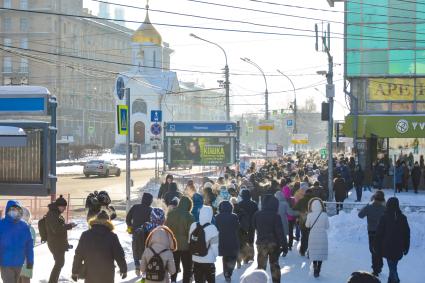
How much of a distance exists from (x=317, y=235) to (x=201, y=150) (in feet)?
70.1

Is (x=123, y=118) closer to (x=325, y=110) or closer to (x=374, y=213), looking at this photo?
(x=325, y=110)

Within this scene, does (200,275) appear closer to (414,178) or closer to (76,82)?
(414,178)

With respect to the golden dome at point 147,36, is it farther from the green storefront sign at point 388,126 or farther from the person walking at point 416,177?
the person walking at point 416,177

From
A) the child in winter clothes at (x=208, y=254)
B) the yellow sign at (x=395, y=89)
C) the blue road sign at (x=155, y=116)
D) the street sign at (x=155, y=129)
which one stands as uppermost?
the yellow sign at (x=395, y=89)

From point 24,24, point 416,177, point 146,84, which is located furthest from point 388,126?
point 24,24

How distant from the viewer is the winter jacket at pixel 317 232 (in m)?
13.3

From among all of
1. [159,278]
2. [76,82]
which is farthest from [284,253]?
[76,82]

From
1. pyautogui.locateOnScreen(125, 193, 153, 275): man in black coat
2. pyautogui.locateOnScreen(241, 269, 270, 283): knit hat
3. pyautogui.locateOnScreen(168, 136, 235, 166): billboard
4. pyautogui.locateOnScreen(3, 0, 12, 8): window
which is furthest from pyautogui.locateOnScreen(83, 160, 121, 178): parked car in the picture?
pyautogui.locateOnScreen(3, 0, 12, 8): window

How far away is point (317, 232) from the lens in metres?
13.4

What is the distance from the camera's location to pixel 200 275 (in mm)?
11422

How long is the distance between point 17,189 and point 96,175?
3695 cm

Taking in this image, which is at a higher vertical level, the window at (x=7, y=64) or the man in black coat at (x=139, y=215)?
the window at (x=7, y=64)

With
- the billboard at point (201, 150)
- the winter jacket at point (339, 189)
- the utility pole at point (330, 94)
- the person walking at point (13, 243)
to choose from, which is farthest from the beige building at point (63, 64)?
the person walking at point (13, 243)

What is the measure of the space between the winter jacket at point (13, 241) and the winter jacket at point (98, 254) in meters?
1.51
